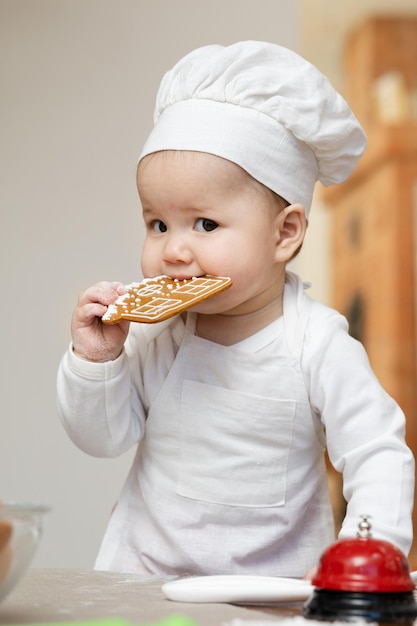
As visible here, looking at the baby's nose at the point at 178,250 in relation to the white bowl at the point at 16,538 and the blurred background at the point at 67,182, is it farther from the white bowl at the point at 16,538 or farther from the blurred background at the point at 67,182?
the blurred background at the point at 67,182

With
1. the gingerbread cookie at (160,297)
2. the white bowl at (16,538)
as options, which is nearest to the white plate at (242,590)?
the white bowl at (16,538)

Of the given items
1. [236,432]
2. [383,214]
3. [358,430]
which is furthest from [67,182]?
[383,214]

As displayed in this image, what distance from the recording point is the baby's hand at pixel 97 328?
1239mm

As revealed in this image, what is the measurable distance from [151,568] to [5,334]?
110 centimetres

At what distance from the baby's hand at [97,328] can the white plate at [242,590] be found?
45 cm

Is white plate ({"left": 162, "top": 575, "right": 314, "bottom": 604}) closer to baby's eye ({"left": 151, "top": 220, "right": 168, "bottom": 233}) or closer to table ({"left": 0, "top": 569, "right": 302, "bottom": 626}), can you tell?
table ({"left": 0, "top": 569, "right": 302, "bottom": 626})

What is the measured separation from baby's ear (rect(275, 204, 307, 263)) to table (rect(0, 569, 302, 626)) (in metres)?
0.50

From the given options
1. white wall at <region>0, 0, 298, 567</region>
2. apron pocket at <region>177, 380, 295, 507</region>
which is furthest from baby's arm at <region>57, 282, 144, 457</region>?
white wall at <region>0, 0, 298, 567</region>

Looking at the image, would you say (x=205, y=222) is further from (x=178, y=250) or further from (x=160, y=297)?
(x=160, y=297)

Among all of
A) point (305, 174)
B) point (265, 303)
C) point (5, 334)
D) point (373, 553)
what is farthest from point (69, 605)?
point (5, 334)

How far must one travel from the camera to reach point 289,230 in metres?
1.36

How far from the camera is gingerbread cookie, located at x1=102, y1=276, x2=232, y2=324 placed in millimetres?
1107

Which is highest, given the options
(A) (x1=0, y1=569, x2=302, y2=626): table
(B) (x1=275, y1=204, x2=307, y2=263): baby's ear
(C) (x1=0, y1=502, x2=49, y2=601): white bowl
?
(B) (x1=275, y1=204, x2=307, y2=263): baby's ear

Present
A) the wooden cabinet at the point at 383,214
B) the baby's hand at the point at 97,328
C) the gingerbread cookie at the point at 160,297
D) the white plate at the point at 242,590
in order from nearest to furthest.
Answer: the white plate at the point at 242,590
the gingerbread cookie at the point at 160,297
the baby's hand at the point at 97,328
the wooden cabinet at the point at 383,214
